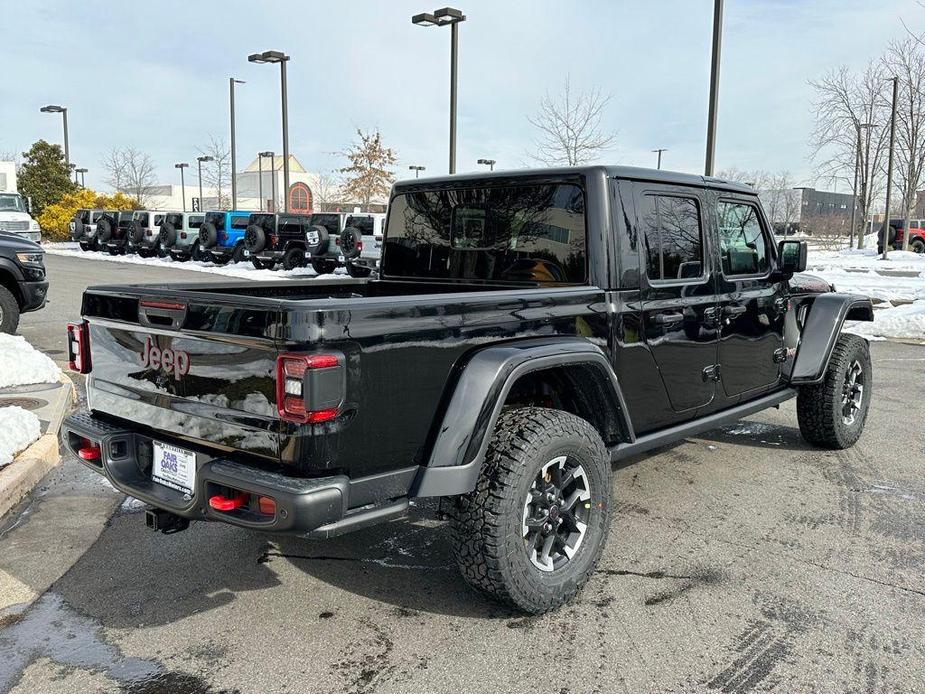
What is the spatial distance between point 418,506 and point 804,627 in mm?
1651

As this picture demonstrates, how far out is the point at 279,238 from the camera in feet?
A: 72.0

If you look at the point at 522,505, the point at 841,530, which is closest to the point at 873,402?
the point at 841,530

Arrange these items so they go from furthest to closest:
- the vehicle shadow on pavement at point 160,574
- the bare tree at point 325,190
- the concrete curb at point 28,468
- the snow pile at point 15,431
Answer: the bare tree at point 325,190, the snow pile at point 15,431, the concrete curb at point 28,468, the vehicle shadow on pavement at point 160,574

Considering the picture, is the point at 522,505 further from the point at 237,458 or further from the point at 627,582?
the point at 237,458

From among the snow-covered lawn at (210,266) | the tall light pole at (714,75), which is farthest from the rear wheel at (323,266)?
the tall light pole at (714,75)

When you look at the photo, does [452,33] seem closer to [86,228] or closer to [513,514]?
[513,514]

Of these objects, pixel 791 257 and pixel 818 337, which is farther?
pixel 818 337

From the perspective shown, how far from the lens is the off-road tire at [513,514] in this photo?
3031mm

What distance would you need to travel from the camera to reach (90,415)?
3.59 meters

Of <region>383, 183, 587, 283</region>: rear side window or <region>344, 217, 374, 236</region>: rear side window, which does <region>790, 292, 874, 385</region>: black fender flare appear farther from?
<region>344, 217, 374, 236</region>: rear side window

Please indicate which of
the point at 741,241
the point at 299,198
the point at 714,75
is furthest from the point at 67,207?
the point at 741,241

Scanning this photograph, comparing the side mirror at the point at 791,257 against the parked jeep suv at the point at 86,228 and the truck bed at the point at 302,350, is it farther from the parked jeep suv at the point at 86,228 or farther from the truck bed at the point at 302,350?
the parked jeep suv at the point at 86,228

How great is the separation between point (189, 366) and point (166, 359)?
167 millimetres

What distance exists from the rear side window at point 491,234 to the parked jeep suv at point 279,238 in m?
16.5
